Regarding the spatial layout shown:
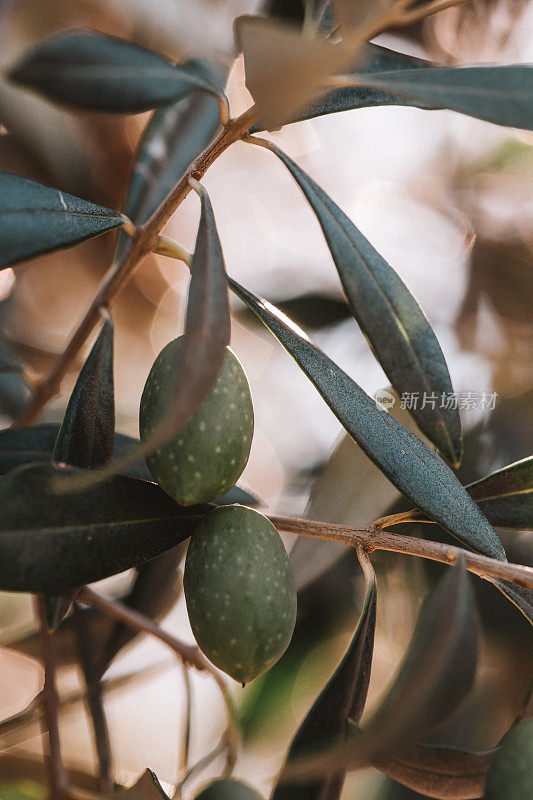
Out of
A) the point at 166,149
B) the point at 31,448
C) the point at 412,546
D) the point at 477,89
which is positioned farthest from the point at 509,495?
the point at 166,149

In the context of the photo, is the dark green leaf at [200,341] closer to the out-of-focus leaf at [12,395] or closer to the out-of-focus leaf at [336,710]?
the out-of-focus leaf at [336,710]

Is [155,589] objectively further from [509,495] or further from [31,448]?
[509,495]

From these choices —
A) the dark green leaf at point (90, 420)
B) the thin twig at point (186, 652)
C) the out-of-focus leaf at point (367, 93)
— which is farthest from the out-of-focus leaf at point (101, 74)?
the thin twig at point (186, 652)

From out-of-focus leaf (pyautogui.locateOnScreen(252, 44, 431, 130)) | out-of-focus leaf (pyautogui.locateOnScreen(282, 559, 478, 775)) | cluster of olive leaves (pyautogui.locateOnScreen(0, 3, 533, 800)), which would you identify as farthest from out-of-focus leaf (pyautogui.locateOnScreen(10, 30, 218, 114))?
out-of-focus leaf (pyautogui.locateOnScreen(282, 559, 478, 775))

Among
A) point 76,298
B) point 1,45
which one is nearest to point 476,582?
point 76,298

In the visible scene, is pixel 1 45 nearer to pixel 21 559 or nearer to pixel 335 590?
pixel 21 559
